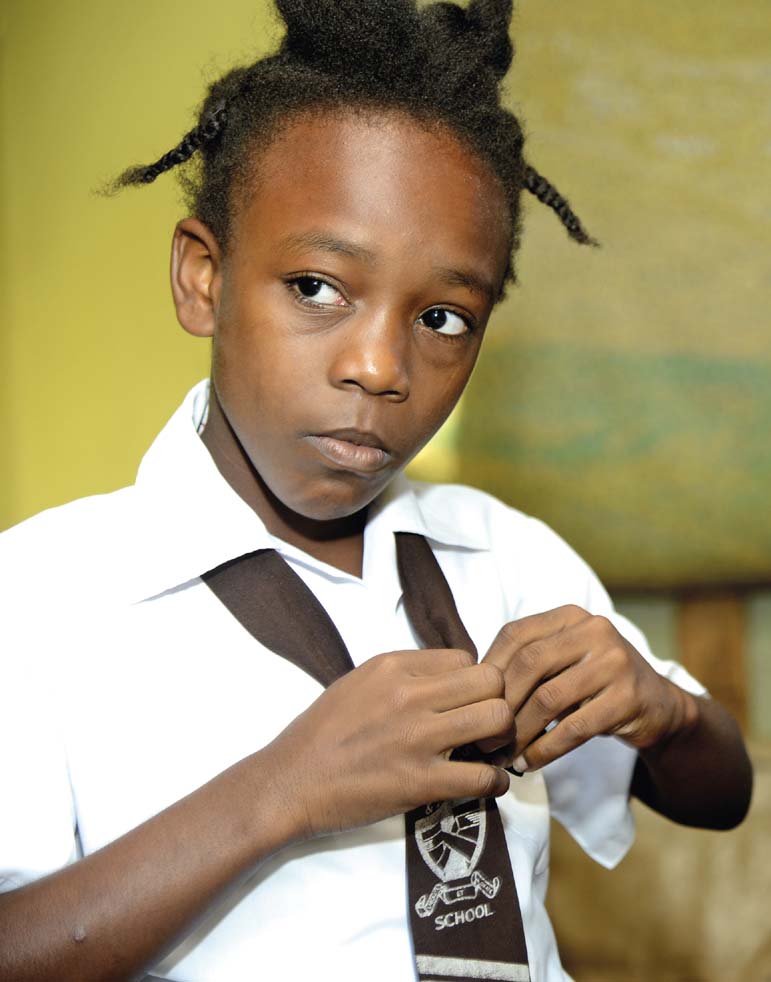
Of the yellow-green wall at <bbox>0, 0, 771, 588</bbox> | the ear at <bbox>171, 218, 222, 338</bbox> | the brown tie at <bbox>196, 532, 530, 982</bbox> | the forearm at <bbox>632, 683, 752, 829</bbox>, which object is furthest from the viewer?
the yellow-green wall at <bbox>0, 0, 771, 588</bbox>

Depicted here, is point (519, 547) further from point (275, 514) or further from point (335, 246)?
point (335, 246)

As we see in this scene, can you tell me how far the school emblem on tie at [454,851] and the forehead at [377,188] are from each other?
1.34 feet

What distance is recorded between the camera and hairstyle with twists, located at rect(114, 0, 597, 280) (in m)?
0.88

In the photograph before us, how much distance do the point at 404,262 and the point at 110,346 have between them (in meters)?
0.96

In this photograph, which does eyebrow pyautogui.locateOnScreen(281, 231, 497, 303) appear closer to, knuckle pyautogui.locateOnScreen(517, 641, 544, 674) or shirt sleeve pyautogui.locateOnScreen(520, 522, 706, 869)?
knuckle pyautogui.locateOnScreen(517, 641, 544, 674)

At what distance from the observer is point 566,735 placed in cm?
86

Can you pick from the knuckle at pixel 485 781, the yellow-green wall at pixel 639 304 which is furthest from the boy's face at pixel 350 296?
the yellow-green wall at pixel 639 304

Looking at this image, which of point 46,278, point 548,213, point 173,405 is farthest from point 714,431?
point 46,278

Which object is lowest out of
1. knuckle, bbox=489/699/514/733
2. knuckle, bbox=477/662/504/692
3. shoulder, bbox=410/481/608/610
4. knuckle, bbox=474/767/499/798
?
knuckle, bbox=474/767/499/798

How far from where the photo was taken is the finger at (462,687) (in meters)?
0.75

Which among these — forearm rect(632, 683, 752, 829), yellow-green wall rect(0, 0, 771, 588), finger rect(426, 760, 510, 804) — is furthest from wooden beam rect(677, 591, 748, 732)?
finger rect(426, 760, 510, 804)

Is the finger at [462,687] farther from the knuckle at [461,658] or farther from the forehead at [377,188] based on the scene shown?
the forehead at [377,188]

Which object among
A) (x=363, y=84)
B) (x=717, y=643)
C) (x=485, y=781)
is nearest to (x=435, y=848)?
(x=485, y=781)

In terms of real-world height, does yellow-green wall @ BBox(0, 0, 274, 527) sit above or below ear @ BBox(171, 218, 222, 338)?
above
